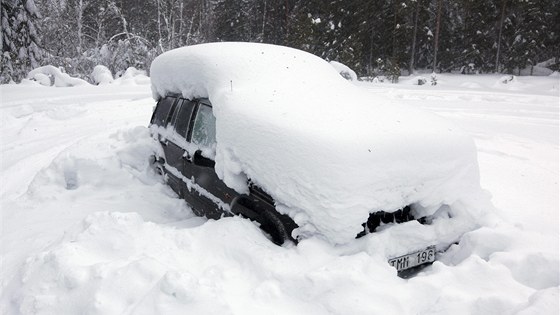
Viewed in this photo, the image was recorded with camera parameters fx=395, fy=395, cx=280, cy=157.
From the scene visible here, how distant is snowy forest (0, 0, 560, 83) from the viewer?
25781 millimetres

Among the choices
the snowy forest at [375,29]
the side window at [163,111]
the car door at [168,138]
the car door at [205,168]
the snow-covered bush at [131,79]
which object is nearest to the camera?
the car door at [205,168]

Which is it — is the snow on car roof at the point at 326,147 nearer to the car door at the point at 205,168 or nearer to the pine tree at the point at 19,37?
the car door at the point at 205,168

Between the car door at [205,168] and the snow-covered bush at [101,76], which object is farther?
the snow-covered bush at [101,76]

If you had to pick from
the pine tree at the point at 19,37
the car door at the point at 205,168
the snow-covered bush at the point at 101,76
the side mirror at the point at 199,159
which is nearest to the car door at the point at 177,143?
the car door at the point at 205,168

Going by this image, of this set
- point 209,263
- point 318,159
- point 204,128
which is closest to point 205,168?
point 204,128

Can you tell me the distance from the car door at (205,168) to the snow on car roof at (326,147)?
0.23m

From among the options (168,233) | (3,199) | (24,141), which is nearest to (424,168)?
(168,233)

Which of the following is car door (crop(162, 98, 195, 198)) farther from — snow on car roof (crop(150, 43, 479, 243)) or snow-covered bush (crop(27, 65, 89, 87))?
snow-covered bush (crop(27, 65, 89, 87))

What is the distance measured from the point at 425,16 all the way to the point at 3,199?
3068cm

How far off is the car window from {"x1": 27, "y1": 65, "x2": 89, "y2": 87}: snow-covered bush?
1213cm

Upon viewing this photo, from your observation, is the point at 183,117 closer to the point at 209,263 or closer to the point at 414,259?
the point at 209,263

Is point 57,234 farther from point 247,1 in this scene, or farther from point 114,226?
point 247,1

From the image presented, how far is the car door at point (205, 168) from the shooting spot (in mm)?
3877

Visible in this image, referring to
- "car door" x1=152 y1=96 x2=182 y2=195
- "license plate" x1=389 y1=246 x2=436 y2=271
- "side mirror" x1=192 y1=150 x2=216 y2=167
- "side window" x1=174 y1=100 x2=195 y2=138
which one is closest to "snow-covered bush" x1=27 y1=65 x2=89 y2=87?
"car door" x1=152 y1=96 x2=182 y2=195
